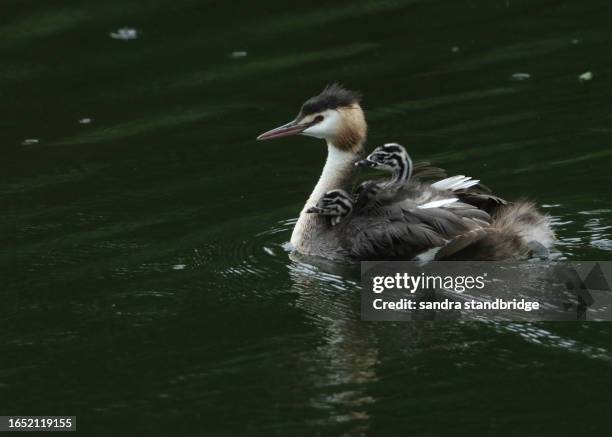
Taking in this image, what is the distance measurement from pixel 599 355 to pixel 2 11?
9.10 metres

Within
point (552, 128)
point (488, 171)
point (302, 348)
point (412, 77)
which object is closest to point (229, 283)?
point (302, 348)

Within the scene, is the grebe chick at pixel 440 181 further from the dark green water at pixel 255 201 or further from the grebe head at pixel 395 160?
the dark green water at pixel 255 201

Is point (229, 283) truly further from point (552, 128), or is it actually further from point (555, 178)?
point (552, 128)

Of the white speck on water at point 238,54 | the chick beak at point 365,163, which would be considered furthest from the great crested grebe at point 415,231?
the white speck on water at point 238,54

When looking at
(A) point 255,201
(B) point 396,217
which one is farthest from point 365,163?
(A) point 255,201

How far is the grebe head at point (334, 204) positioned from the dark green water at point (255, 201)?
0.42m

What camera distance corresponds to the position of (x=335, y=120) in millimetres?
9172

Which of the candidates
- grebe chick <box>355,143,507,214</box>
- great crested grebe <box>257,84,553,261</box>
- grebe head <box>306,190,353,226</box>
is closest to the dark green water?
great crested grebe <box>257,84,553,261</box>

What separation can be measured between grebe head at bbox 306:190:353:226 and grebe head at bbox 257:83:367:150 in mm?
601

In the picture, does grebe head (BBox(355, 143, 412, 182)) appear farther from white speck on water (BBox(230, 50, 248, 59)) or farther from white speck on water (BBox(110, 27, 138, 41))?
white speck on water (BBox(110, 27, 138, 41))

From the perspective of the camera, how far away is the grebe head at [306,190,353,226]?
8.72 metres

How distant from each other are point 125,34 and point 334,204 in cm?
569

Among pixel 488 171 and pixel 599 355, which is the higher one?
pixel 488 171

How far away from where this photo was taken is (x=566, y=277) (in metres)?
7.97
